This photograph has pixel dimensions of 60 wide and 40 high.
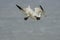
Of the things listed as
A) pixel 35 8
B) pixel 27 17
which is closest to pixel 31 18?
pixel 27 17

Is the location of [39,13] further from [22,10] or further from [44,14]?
[22,10]

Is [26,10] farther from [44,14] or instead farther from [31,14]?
[44,14]

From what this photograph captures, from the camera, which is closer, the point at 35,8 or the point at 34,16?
the point at 34,16

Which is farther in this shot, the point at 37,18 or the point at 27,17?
the point at 27,17

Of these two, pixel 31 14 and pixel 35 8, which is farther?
pixel 35 8

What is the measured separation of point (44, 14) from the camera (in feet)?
7.11

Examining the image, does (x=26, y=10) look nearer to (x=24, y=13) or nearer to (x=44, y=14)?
(x=24, y=13)

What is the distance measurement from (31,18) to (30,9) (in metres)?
0.12

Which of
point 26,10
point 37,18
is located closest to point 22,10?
point 26,10

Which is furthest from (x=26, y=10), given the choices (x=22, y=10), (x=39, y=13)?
(x=39, y=13)

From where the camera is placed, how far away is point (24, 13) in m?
2.22

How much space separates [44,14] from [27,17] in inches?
9.0

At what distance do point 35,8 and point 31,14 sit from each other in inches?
8.1

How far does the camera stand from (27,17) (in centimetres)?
221
